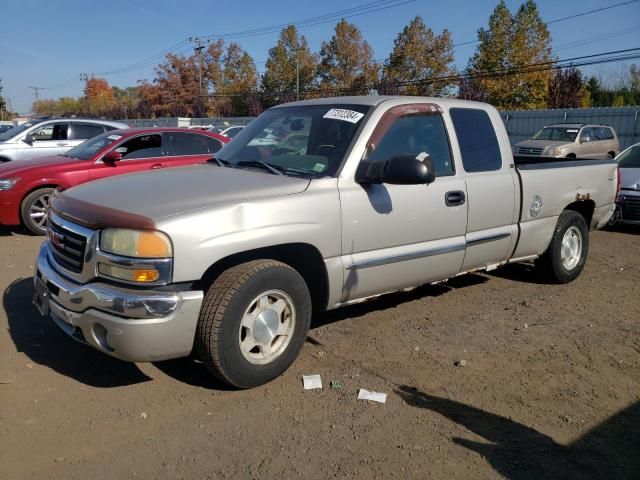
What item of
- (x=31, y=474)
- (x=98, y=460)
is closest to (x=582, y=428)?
(x=98, y=460)

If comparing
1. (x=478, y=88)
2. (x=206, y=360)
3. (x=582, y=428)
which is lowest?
(x=582, y=428)

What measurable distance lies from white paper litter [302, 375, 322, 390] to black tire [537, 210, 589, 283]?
10.2 ft

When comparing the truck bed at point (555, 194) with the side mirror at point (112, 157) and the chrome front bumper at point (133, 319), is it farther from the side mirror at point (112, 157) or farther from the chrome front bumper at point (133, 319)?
the side mirror at point (112, 157)

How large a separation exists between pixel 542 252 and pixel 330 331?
2.42m

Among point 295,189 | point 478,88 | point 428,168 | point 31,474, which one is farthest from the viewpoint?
point 478,88

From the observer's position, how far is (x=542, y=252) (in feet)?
18.2

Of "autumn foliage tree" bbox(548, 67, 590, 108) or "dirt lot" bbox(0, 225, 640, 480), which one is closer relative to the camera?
"dirt lot" bbox(0, 225, 640, 480)

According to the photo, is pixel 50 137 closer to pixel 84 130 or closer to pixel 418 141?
pixel 84 130

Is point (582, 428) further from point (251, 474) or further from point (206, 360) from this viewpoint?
point (206, 360)

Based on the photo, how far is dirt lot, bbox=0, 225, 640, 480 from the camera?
2.81m

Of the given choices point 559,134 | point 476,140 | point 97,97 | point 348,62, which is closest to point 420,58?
point 348,62

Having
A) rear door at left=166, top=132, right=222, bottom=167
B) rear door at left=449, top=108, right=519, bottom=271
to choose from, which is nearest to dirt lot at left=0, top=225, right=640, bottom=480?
rear door at left=449, top=108, right=519, bottom=271

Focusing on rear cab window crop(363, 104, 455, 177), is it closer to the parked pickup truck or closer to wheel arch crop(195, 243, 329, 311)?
the parked pickup truck

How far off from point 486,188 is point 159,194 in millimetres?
2693
